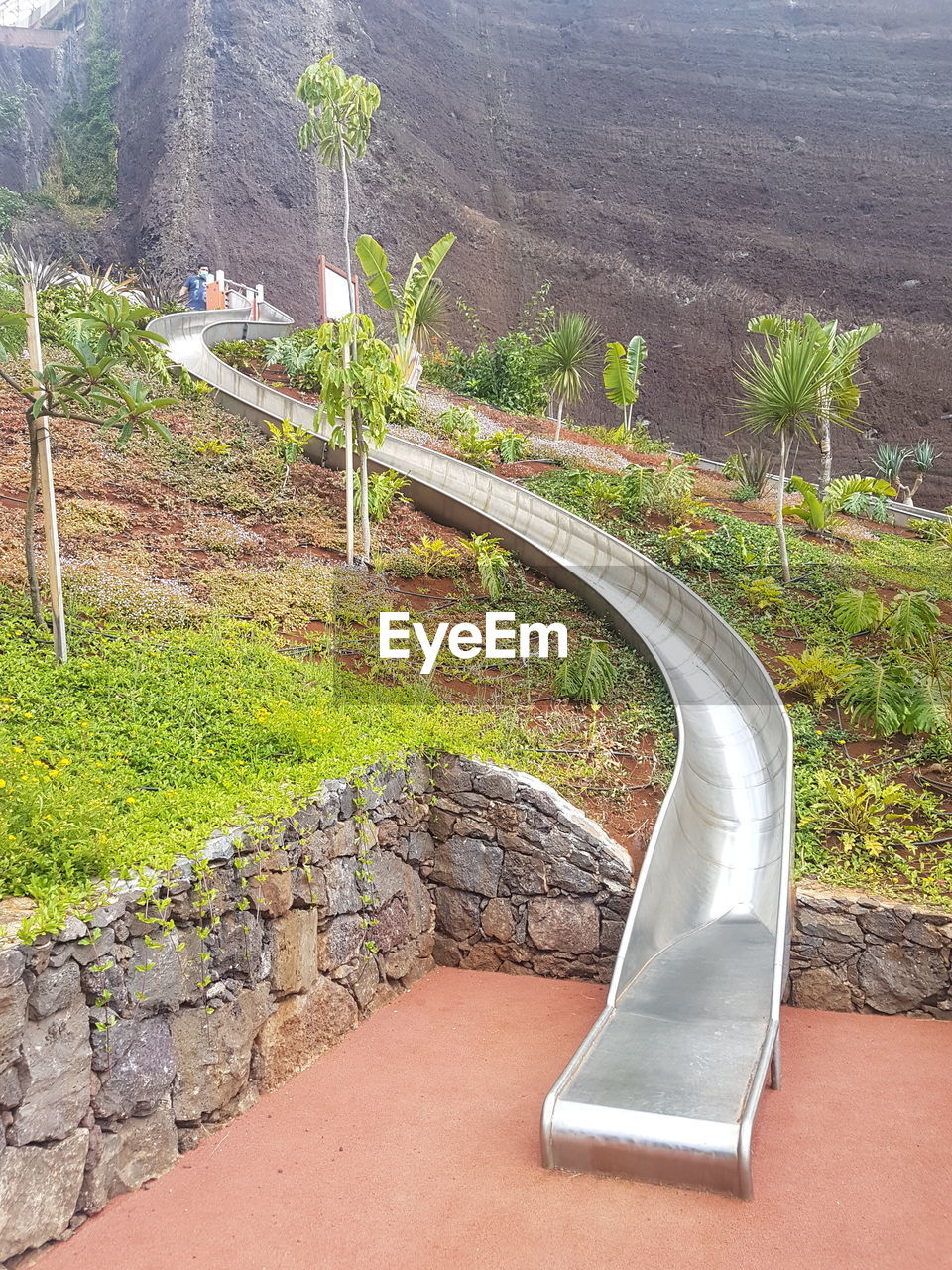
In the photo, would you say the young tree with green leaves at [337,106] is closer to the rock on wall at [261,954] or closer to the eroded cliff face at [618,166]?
the rock on wall at [261,954]

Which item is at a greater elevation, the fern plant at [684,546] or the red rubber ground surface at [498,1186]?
the fern plant at [684,546]

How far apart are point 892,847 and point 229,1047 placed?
17.4 feet

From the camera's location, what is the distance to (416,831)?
308 inches

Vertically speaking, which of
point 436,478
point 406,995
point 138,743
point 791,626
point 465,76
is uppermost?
point 465,76

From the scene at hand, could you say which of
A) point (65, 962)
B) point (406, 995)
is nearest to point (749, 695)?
point (406, 995)

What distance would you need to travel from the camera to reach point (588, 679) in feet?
33.0

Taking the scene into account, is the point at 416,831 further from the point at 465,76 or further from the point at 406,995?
the point at 465,76

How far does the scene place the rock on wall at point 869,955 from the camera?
7.02 metres

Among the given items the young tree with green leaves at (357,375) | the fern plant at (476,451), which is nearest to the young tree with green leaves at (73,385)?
the young tree with green leaves at (357,375)

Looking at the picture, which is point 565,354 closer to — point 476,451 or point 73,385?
point 476,451

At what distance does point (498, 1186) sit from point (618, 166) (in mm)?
44912

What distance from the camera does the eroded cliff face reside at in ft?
119

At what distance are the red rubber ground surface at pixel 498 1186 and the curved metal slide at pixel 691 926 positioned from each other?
25cm

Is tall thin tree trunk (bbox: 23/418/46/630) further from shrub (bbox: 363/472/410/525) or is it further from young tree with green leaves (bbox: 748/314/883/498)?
young tree with green leaves (bbox: 748/314/883/498)
